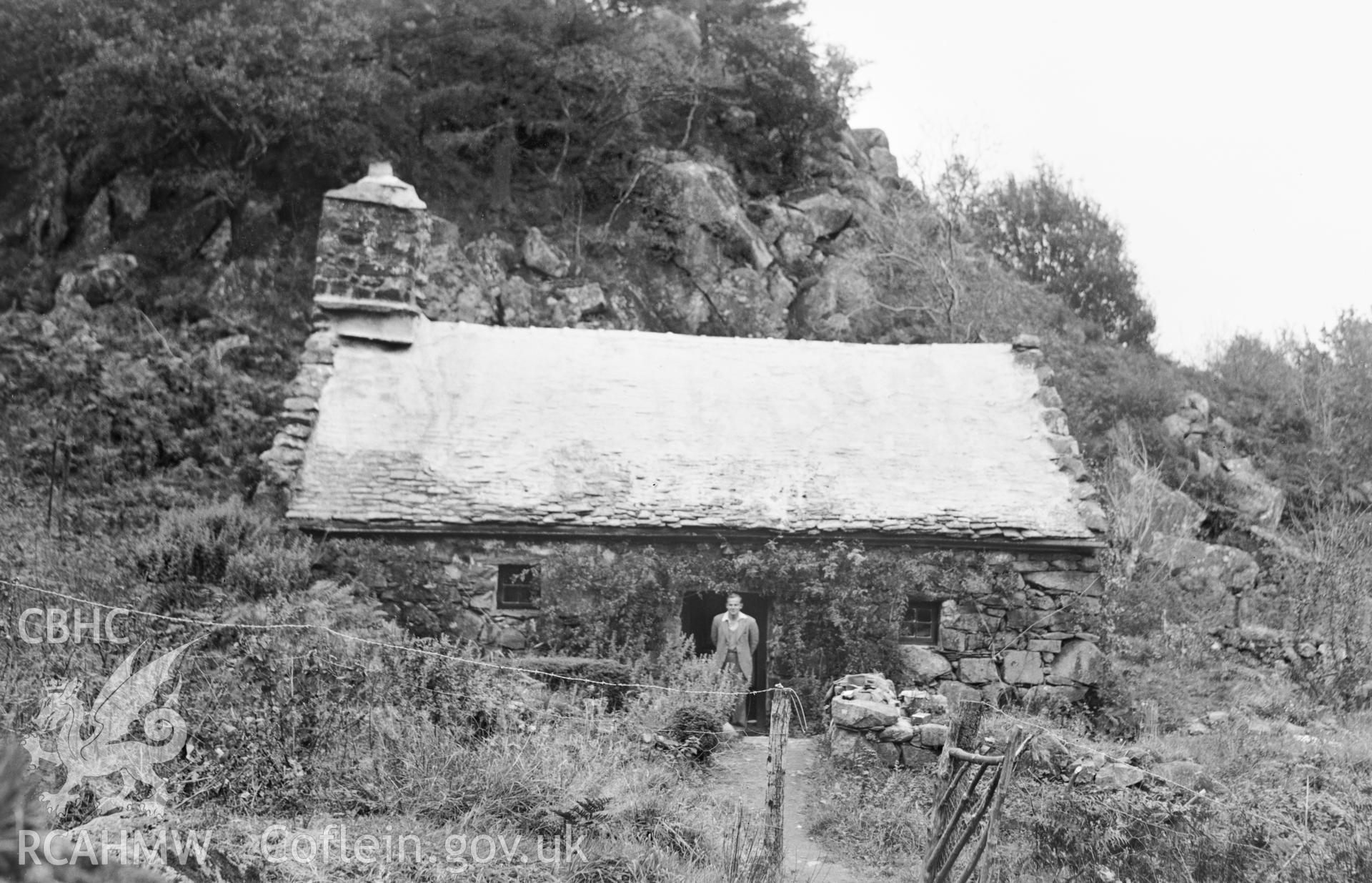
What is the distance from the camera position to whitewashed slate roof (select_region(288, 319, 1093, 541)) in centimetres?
1529

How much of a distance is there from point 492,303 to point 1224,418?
1924cm

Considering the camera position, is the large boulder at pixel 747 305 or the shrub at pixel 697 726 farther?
the large boulder at pixel 747 305

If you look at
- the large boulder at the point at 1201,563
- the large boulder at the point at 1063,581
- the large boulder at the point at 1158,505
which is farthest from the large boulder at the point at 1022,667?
the large boulder at the point at 1158,505

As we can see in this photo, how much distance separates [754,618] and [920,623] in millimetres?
2248

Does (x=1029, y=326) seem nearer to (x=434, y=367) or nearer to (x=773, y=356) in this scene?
(x=773, y=356)

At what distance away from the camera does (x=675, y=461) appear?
634 inches

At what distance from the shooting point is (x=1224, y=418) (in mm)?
31172

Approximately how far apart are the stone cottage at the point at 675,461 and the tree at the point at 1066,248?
2407cm

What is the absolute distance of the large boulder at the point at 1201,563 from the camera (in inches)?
904

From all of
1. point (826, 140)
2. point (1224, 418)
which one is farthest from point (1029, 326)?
point (826, 140)

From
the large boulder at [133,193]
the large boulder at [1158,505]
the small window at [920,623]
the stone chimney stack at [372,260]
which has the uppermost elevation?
the large boulder at [133,193]

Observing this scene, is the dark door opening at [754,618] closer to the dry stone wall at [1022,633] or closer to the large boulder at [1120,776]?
the dry stone wall at [1022,633]

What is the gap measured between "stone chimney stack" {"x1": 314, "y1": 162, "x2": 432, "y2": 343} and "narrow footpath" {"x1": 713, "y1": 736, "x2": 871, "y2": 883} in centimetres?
840

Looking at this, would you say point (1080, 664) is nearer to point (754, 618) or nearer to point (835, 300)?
point (754, 618)
